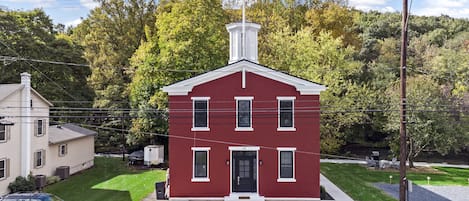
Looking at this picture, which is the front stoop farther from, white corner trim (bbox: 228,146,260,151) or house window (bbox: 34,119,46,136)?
house window (bbox: 34,119,46,136)

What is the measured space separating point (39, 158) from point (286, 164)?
1329cm

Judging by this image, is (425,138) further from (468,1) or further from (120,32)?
(120,32)

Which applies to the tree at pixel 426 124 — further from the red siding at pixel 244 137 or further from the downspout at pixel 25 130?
the downspout at pixel 25 130

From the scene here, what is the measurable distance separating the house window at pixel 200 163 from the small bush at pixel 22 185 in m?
8.33

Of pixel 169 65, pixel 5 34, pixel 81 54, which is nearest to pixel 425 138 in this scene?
pixel 169 65

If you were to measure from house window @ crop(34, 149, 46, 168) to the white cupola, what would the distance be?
1134 cm

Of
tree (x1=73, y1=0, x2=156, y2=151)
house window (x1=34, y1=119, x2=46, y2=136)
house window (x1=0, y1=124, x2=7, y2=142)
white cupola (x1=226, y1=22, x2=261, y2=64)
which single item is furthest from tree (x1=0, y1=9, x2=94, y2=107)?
white cupola (x1=226, y1=22, x2=261, y2=64)

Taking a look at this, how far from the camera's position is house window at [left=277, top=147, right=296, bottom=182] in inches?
731

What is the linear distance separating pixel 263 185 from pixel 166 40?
1425cm

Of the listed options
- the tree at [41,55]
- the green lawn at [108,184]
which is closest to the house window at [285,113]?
the green lawn at [108,184]

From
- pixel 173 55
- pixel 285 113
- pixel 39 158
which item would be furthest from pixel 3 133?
pixel 285 113

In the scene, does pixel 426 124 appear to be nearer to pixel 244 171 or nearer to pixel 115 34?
pixel 244 171

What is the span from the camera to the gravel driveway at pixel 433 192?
19359 mm

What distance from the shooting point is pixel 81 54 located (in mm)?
31391
